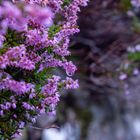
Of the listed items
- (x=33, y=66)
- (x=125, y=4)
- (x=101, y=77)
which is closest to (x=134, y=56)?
(x=101, y=77)

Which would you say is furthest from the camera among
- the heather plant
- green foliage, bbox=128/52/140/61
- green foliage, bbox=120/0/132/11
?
green foliage, bbox=120/0/132/11

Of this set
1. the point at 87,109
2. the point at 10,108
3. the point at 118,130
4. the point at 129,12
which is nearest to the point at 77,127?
the point at 87,109

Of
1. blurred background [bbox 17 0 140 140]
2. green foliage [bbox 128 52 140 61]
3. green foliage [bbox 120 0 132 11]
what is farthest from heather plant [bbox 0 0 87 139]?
green foliage [bbox 120 0 132 11]

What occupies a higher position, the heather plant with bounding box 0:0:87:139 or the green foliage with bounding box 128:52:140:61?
the green foliage with bounding box 128:52:140:61

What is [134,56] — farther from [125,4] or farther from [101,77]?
[125,4]

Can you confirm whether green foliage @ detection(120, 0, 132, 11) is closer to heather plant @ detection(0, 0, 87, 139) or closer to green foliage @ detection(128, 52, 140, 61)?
green foliage @ detection(128, 52, 140, 61)

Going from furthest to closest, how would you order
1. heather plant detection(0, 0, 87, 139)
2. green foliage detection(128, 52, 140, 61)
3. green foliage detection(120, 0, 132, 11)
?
1. green foliage detection(120, 0, 132, 11)
2. green foliage detection(128, 52, 140, 61)
3. heather plant detection(0, 0, 87, 139)

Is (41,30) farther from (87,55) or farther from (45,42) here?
(87,55)
